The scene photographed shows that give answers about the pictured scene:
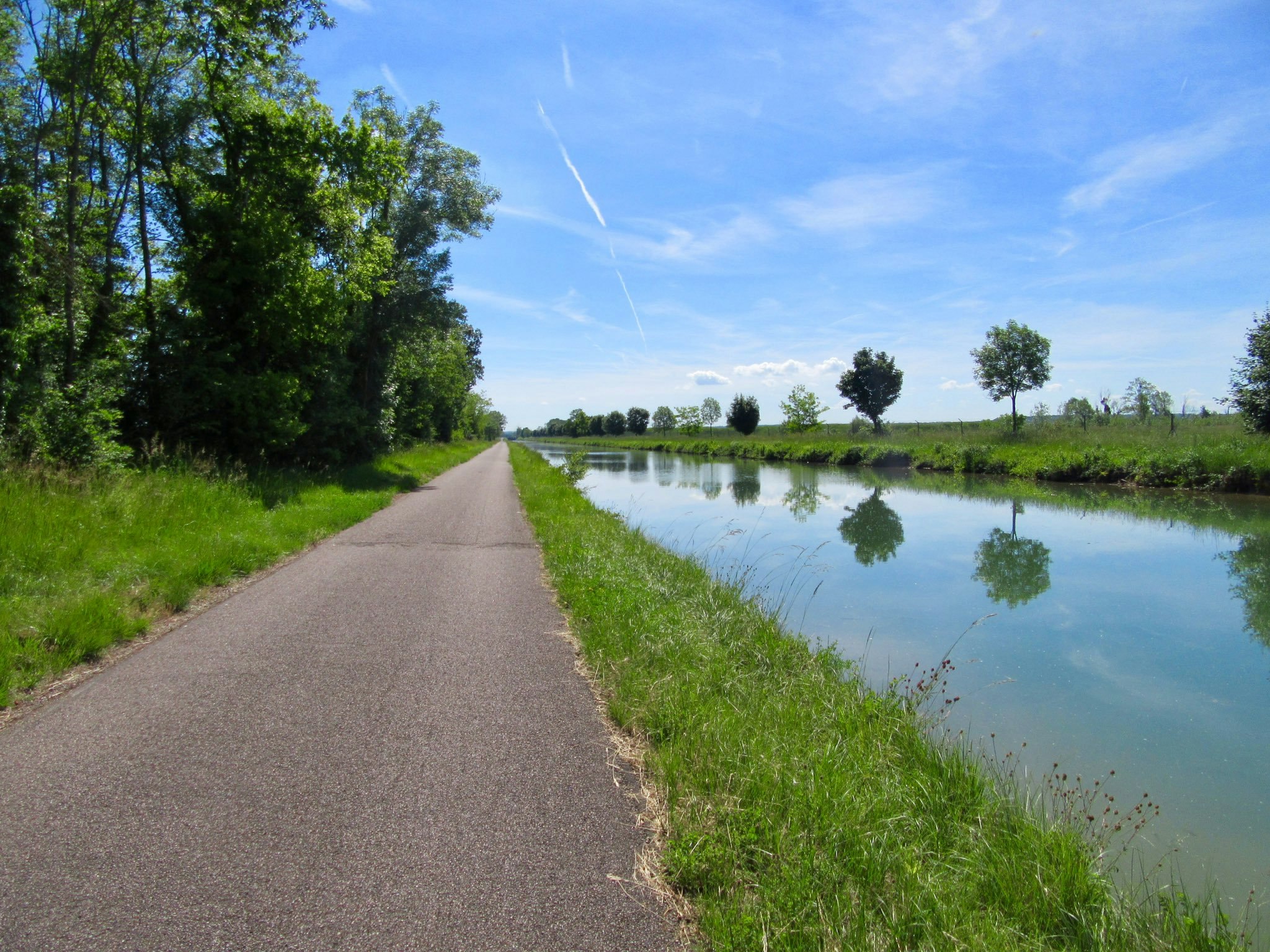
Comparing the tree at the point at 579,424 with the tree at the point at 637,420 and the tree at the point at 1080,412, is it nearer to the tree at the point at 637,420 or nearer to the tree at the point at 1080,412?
the tree at the point at 637,420

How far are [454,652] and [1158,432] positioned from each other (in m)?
31.8

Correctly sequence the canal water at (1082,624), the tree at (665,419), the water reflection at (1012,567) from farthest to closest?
the tree at (665,419) < the water reflection at (1012,567) < the canal water at (1082,624)

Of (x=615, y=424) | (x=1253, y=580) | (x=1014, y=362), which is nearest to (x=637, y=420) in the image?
(x=615, y=424)

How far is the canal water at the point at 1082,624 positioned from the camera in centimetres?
436

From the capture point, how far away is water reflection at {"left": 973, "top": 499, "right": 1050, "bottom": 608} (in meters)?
9.38

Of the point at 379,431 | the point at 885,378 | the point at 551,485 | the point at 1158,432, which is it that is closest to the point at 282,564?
the point at 551,485

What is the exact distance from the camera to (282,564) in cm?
851

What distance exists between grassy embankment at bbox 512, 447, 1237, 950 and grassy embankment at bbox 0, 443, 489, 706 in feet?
12.9

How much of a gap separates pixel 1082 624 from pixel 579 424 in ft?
538

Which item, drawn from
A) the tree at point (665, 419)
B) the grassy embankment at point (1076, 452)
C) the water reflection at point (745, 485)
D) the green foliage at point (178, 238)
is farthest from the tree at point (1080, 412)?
the tree at point (665, 419)

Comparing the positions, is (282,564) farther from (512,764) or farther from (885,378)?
(885,378)

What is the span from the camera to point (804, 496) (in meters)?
23.8

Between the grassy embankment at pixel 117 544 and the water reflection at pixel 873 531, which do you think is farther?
the water reflection at pixel 873 531

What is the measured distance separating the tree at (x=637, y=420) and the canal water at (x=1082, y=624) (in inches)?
4667
